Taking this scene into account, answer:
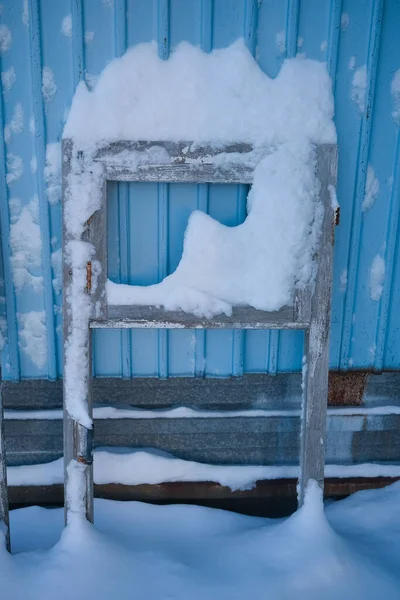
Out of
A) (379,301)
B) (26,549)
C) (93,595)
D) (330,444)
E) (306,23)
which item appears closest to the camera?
(93,595)

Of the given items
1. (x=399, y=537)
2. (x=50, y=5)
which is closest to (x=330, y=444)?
(x=399, y=537)

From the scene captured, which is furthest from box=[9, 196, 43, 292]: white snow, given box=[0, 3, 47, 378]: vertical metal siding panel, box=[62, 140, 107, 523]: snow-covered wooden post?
box=[62, 140, 107, 523]: snow-covered wooden post

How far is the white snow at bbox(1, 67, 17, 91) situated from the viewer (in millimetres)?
1847

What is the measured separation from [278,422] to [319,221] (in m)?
1.01

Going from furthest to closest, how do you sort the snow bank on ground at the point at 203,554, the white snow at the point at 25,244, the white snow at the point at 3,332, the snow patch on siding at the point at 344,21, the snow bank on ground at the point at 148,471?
the snow bank on ground at the point at 148,471
the white snow at the point at 3,332
the white snow at the point at 25,244
the snow patch on siding at the point at 344,21
the snow bank on ground at the point at 203,554

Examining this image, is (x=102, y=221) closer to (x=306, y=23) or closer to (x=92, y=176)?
(x=92, y=176)

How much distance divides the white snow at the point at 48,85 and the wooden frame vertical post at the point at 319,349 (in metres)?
1.11

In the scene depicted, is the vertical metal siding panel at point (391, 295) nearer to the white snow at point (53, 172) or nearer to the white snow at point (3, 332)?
the white snow at point (53, 172)

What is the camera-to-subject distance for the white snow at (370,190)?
6.67 feet

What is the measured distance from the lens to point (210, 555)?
6.37 feet

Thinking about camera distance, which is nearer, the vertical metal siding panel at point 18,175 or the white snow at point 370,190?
the vertical metal siding panel at point 18,175

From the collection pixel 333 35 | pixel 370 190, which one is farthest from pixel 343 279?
pixel 333 35

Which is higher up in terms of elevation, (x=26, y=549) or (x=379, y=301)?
(x=379, y=301)

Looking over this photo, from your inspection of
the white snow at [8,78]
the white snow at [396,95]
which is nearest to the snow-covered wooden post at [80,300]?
the white snow at [8,78]
